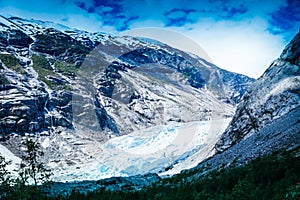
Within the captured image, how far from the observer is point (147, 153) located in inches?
3533

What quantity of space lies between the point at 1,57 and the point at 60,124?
5394cm

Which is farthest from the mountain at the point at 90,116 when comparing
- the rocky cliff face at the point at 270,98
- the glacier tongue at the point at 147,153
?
the rocky cliff face at the point at 270,98

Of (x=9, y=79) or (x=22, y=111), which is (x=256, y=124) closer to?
(x=22, y=111)

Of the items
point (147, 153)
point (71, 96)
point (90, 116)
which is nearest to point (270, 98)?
point (147, 153)

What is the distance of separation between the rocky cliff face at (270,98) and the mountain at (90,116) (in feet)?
24.5

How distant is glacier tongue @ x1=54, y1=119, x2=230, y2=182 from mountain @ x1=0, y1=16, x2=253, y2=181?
0.27 m

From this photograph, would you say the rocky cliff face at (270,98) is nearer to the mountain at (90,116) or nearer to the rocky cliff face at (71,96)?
the mountain at (90,116)

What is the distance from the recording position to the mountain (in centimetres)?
8506

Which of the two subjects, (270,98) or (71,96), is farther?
(71,96)

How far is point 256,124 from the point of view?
4734 cm

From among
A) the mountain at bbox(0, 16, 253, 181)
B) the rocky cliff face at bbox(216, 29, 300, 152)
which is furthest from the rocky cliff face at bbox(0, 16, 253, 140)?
the rocky cliff face at bbox(216, 29, 300, 152)

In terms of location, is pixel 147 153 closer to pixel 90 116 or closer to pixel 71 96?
pixel 90 116

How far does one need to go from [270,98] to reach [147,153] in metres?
49.9

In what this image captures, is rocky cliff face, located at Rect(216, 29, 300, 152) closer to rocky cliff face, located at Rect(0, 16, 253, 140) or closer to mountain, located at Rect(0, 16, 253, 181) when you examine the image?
mountain, located at Rect(0, 16, 253, 181)
